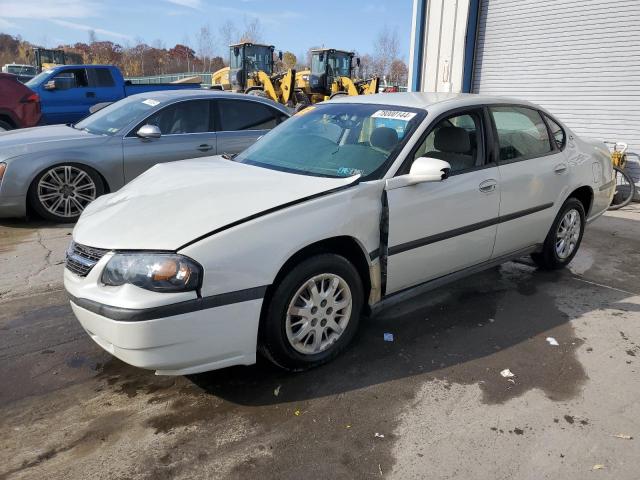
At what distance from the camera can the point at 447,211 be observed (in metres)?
3.60

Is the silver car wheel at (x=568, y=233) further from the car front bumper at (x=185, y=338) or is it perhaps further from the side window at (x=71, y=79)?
the side window at (x=71, y=79)

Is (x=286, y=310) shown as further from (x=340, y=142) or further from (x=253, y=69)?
(x=253, y=69)

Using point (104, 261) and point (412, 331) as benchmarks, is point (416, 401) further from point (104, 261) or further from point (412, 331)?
point (104, 261)

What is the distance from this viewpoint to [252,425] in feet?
8.88

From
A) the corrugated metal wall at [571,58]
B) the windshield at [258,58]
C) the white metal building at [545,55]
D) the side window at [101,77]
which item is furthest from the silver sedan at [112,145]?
the windshield at [258,58]

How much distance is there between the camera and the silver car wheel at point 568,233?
491 cm

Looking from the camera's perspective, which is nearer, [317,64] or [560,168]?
[560,168]

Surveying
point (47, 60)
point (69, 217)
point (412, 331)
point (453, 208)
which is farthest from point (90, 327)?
point (47, 60)

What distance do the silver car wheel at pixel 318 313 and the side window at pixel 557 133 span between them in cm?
273

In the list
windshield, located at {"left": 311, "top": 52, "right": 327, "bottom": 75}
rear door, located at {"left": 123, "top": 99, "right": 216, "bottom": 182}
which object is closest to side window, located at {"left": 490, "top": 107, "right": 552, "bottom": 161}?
rear door, located at {"left": 123, "top": 99, "right": 216, "bottom": 182}

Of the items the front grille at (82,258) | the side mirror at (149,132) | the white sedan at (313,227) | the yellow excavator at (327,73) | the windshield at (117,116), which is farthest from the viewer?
the yellow excavator at (327,73)

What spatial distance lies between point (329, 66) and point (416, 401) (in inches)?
730

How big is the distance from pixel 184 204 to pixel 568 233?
375 centimetres

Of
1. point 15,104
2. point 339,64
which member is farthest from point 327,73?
point 15,104
